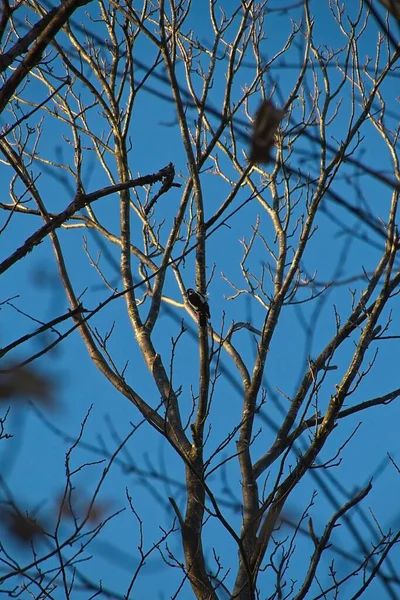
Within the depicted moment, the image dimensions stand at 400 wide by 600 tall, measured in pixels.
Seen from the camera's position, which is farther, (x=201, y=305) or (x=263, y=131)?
(x=201, y=305)

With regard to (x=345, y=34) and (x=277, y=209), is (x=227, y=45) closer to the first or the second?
(x=345, y=34)

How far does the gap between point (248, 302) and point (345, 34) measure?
3417 millimetres

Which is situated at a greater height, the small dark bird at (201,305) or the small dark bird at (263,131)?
the small dark bird at (201,305)

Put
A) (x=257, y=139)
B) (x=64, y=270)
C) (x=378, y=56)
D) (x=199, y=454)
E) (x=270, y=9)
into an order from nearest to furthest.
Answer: (x=257, y=139)
(x=270, y=9)
(x=199, y=454)
(x=64, y=270)
(x=378, y=56)

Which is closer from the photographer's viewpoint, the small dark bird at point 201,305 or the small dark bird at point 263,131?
the small dark bird at point 263,131

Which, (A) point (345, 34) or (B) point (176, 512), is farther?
(A) point (345, 34)

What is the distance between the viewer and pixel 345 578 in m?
2.81

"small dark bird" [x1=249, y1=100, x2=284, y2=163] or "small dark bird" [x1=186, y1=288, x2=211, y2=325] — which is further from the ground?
"small dark bird" [x1=186, y1=288, x2=211, y2=325]

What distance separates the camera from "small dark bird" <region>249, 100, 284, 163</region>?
3.31ft

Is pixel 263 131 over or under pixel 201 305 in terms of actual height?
under

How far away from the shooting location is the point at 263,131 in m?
1.05

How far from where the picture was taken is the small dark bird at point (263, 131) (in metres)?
1.01

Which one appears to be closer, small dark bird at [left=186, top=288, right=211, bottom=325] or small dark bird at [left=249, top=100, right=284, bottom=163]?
small dark bird at [left=249, top=100, right=284, bottom=163]

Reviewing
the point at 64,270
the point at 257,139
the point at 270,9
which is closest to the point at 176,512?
the point at 64,270
